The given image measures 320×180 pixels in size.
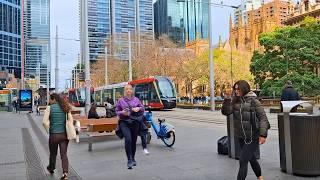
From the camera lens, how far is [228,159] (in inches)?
385

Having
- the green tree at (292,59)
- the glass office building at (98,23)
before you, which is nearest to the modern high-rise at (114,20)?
the glass office building at (98,23)

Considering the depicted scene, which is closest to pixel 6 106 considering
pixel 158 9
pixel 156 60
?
pixel 156 60

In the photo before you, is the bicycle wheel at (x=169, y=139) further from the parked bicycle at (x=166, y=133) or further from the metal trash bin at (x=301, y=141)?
the metal trash bin at (x=301, y=141)

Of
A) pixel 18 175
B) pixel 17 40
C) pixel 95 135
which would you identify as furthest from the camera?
pixel 17 40

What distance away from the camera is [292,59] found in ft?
169

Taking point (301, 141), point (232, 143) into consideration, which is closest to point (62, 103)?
point (232, 143)

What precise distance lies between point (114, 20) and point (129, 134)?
2376 inches

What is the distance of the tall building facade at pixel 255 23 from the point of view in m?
123

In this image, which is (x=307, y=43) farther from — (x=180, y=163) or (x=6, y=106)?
(x=180, y=163)

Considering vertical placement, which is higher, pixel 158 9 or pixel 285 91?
pixel 158 9

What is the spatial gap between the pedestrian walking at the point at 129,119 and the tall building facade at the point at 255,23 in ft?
377

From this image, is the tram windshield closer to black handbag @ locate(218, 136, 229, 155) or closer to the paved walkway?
the paved walkway

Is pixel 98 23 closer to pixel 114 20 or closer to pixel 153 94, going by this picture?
pixel 114 20

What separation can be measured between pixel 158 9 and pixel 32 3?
27.5 m
